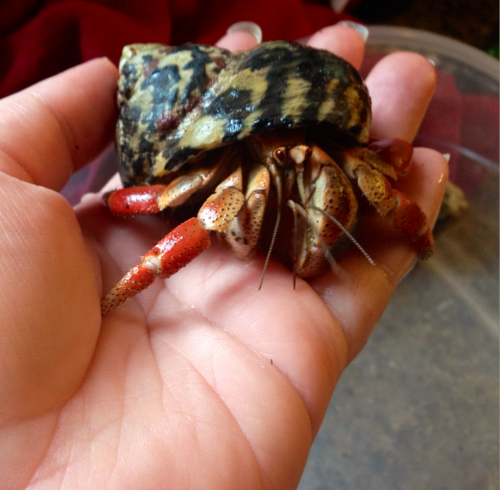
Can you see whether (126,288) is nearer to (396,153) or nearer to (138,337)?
(138,337)

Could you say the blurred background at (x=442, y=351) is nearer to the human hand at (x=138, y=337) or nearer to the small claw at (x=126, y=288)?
the human hand at (x=138, y=337)

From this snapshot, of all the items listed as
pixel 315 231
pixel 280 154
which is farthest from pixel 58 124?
pixel 315 231

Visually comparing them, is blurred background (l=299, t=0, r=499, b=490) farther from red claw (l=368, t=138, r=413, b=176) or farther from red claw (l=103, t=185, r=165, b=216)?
red claw (l=103, t=185, r=165, b=216)

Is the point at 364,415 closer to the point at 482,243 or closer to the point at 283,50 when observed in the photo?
the point at 482,243

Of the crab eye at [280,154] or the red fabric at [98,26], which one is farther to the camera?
the red fabric at [98,26]

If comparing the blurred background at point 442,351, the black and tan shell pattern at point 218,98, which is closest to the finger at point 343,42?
the blurred background at point 442,351

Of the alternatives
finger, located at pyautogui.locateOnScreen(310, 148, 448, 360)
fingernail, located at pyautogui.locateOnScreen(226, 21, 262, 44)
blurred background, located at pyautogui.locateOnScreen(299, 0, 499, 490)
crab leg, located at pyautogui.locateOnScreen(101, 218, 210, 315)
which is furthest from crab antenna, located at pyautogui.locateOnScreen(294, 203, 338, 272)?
fingernail, located at pyautogui.locateOnScreen(226, 21, 262, 44)
